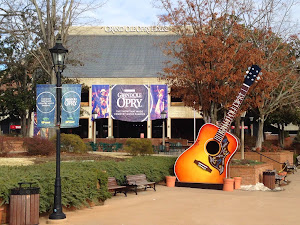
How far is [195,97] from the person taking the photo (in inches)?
832

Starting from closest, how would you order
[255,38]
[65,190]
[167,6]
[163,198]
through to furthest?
[65,190] < [163,198] < [167,6] < [255,38]

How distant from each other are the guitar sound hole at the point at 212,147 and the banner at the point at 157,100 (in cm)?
3434

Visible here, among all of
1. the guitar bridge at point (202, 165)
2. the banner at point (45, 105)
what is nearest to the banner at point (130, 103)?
the guitar bridge at point (202, 165)

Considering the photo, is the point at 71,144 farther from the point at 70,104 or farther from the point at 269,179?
the point at 269,179

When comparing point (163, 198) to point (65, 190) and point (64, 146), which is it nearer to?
point (65, 190)

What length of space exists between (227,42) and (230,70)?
1337 mm

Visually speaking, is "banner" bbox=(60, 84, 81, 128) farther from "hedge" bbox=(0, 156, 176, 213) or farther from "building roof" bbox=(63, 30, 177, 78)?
"building roof" bbox=(63, 30, 177, 78)

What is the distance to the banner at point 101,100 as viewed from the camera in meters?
52.4

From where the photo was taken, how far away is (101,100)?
52.7 meters

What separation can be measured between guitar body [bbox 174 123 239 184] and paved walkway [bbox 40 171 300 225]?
160cm

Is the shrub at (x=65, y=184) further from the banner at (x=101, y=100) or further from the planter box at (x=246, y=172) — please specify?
the banner at (x=101, y=100)

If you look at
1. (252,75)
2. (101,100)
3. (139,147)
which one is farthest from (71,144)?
(101,100)

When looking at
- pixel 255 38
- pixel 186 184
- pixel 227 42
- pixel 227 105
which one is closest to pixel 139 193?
pixel 186 184

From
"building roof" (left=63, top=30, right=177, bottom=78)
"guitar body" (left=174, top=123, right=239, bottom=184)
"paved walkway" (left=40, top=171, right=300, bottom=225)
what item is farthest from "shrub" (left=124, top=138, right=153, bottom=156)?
"building roof" (left=63, top=30, right=177, bottom=78)
